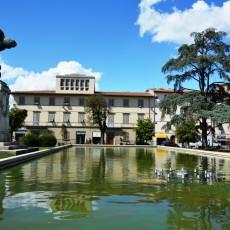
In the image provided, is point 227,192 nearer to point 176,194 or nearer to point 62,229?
point 176,194

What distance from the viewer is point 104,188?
9766 mm

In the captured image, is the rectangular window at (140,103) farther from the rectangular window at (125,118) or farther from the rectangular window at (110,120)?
the rectangular window at (110,120)

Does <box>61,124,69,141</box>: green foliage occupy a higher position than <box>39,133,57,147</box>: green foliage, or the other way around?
<box>61,124,69,141</box>: green foliage

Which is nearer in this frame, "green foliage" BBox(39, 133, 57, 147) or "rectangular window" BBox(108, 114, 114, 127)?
"green foliage" BBox(39, 133, 57, 147)

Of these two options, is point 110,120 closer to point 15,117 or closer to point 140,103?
point 140,103

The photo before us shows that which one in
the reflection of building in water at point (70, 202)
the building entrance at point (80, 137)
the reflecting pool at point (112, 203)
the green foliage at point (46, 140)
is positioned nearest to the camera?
the reflecting pool at point (112, 203)

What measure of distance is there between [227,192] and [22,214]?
18.2ft

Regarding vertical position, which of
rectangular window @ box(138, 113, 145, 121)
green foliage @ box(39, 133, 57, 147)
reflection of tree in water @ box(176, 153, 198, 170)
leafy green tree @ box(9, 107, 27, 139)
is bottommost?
reflection of tree in water @ box(176, 153, 198, 170)

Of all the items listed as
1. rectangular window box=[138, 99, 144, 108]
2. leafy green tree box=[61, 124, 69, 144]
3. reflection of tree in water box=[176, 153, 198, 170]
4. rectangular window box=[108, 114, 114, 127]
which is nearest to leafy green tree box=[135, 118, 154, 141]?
rectangular window box=[138, 99, 144, 108]

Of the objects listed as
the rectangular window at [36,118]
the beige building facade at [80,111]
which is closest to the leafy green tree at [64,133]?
the beige building facade at [80,111]

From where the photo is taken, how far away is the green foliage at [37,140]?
116 ft

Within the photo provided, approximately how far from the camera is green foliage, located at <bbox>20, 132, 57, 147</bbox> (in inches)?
1387

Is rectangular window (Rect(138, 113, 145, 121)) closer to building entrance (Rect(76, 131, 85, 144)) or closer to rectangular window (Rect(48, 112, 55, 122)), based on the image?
building entrance (Rect(76, 131, 85, 144))

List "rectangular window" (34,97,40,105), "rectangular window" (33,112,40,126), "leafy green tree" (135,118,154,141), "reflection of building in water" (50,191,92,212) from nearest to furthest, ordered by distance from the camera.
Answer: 1. "reflection of building in water" (50,191,92,212)
2. "leafy green tree" (135,118,154,141)
3. "rectangular window" (33,112,40,126)
4. "rectangular window" (34,97,40,105)
